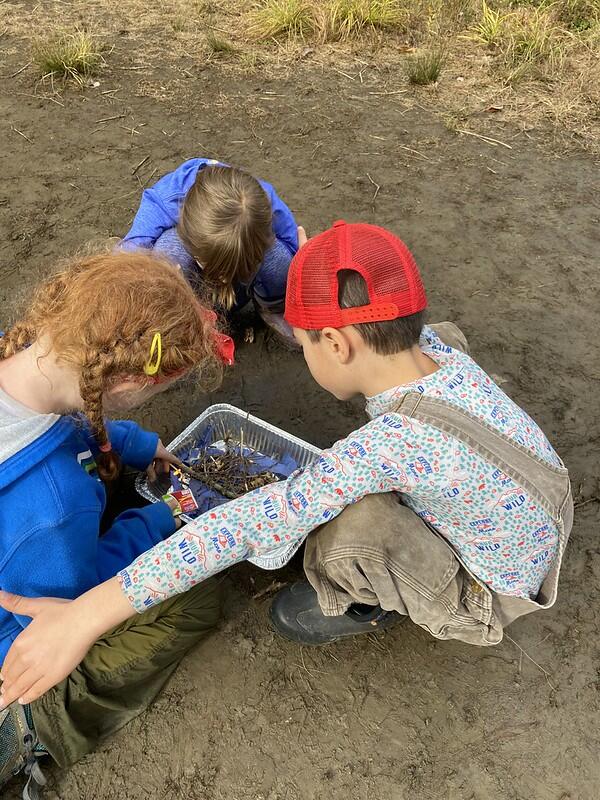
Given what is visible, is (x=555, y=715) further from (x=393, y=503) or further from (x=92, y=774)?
(x=92, y=774)

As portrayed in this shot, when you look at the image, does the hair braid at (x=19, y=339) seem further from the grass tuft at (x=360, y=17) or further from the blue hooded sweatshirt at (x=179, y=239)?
the grass tuft at (x=360, y=17)

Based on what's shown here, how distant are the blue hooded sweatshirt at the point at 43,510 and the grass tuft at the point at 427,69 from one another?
453 cm

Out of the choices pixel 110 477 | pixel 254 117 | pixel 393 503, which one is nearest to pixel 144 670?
pixel 110 477

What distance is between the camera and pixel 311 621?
2080mm

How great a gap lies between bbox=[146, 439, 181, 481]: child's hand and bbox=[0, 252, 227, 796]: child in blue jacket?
470 millimetres

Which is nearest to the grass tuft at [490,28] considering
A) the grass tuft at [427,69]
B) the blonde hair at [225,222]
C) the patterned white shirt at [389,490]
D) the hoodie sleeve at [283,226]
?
the grass tuft at [427,69]

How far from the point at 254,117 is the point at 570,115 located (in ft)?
7.79

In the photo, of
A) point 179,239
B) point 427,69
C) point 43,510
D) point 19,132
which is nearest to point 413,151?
point 427,69

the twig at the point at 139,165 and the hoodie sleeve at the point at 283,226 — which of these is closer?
the hoodie sleeve at the point at 283,226

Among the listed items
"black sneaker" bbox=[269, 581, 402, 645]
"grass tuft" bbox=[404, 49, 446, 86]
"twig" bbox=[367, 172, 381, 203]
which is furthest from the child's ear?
"grass tuft" bbox=[404, 49, 446, 86]

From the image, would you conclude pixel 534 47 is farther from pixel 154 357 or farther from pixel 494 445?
pixel 154 357

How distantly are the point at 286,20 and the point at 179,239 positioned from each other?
3.78 meters

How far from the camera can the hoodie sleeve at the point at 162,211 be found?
9.36ft

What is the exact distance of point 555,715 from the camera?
80.1 inches
